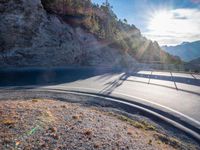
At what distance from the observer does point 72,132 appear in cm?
723

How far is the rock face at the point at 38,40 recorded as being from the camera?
92.1 ft

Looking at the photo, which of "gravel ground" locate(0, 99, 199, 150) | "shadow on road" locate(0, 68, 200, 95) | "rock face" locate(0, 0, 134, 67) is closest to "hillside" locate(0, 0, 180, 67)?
"rock face" locate(0, 0, 134, 67)

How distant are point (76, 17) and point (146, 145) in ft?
109

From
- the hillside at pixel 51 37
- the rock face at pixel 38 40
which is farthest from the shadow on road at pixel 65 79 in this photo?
the hillside at pixel 51 37

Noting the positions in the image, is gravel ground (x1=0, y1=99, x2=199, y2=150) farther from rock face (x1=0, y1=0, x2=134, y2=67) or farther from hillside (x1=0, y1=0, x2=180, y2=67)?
hillside (x1=0, y1=0, x2=180, y2=67)

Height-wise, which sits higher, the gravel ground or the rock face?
the rock face

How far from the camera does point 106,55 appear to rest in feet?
119

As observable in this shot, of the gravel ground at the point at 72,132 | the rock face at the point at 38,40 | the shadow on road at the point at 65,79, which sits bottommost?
the gravel ground at the point at 72,132

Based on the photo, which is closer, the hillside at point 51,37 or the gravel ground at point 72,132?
the gravel ground at point 72,132

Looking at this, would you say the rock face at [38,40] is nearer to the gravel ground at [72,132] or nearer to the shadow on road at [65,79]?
the shadow on road at [65,79]

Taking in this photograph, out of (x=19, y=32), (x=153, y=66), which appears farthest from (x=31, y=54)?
(x=153, y=66)

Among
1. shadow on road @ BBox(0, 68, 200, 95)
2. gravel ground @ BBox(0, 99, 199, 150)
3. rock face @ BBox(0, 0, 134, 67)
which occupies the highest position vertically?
rock face @ BBox(0, 0, 134, 67)

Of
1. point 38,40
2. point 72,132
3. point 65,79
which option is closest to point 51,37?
point 38,40

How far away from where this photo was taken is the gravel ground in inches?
256
